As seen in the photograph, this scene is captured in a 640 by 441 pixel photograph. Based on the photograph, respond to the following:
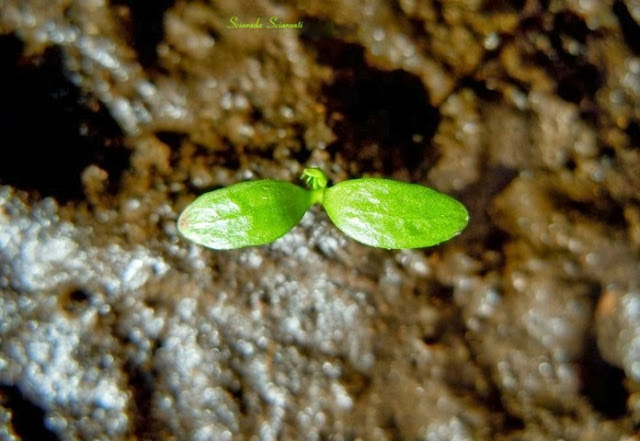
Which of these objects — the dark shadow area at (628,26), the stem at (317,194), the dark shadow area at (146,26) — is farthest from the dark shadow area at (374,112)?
the dark shadow area at (628,26)

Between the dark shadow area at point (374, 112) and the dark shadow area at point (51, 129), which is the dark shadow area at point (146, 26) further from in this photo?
the dark shadow area at point (374, 112)

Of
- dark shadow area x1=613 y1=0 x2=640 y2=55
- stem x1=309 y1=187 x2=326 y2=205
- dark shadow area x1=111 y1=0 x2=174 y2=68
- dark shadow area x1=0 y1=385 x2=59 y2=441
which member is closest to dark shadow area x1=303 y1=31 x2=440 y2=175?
stem x1=309 y1=187 x2=326 y2=205

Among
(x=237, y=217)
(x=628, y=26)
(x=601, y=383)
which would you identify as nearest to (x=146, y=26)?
(x=237, y=217)

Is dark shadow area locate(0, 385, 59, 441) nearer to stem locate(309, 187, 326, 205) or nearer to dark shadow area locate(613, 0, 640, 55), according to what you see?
stem locate(309, 187, 326, 205)

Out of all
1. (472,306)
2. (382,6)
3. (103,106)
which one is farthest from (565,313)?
(103,106)

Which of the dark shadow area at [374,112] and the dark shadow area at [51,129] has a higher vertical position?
the dark shadow area at [374,112]

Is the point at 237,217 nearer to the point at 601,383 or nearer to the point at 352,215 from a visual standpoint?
the point at 352,215
